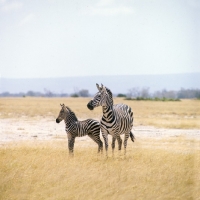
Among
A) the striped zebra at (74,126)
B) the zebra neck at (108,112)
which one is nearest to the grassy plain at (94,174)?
the striped zebra at (74,126)

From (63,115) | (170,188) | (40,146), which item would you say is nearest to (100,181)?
(170,188)

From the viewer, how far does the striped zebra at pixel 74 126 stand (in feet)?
38.1

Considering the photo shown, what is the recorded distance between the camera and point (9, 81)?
1355 cm

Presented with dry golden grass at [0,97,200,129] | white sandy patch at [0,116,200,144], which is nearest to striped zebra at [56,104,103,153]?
white sandy patch at [0,116,200,144]

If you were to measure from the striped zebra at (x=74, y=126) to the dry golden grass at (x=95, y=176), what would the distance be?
15.7 inches

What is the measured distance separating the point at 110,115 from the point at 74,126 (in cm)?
90

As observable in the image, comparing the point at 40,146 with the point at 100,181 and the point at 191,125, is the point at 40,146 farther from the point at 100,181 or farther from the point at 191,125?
the point at 191,125

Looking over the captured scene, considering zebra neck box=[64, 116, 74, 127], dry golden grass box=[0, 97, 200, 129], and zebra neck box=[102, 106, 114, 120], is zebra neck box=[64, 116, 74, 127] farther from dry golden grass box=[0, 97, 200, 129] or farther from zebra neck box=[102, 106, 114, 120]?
dry golden grass box=[0, 97, 200, 129]

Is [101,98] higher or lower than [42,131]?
higher

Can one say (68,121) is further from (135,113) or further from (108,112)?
(135,113)

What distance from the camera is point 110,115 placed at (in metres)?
11.4

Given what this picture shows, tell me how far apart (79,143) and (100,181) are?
200 inches

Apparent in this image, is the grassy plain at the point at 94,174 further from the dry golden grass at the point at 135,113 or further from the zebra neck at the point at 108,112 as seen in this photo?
the dry golden grass at the point at 135,113

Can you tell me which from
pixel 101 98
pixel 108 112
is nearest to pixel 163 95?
pixel 108 112
